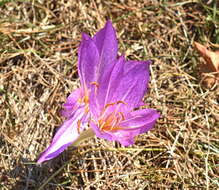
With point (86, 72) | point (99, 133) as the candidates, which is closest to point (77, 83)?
point (86, 72)

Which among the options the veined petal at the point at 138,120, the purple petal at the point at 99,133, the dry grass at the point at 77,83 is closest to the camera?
the purple petal at the point at 99,133

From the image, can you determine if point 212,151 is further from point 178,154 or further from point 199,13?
point 199,13

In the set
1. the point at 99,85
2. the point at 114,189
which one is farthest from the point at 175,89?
the point at 99,85

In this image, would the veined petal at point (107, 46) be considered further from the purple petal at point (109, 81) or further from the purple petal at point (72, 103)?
the purple petal at point (72, 103)

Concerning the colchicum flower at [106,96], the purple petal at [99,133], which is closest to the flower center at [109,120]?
the colchicum flower at [106,96]

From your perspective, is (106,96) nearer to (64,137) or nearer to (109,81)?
(109,81)

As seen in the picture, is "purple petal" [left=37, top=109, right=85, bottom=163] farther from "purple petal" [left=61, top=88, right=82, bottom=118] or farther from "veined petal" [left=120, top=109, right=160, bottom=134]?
"veined petal" [left=120, top=109, right=160, bottom=134]

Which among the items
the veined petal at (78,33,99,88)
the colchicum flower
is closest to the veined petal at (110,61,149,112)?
the colchicum flower
